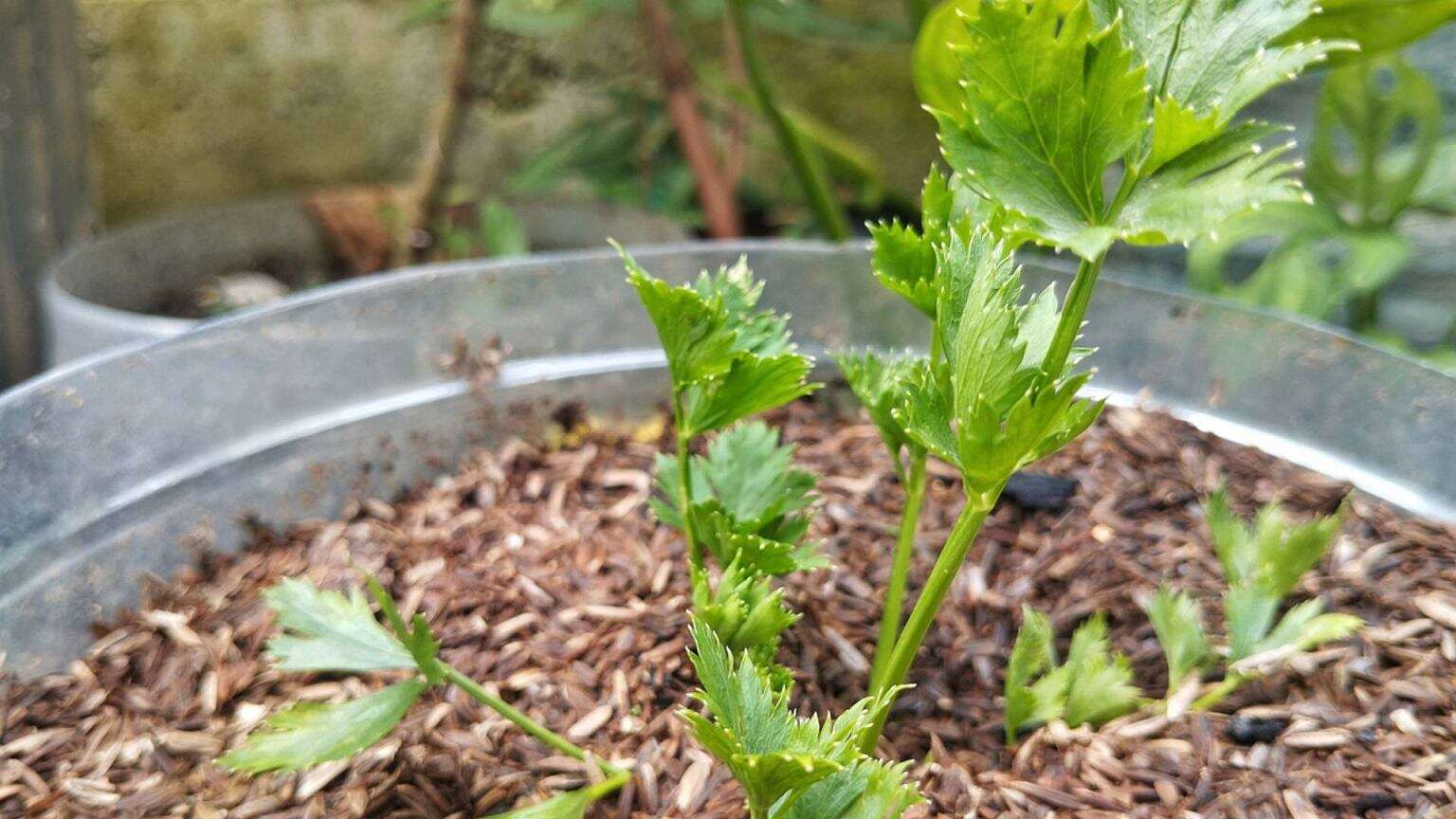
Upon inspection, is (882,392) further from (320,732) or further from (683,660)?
(320,732)

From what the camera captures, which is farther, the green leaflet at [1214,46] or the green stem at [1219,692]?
the green stem at [1219,692]

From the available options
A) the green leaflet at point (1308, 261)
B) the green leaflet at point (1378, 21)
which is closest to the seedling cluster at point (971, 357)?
the green leaflet at point (1378, 21)

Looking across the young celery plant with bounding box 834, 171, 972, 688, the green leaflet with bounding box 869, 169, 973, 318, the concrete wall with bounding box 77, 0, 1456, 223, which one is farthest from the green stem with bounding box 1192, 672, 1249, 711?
the concrete wall with bounding box 77, 0, 1456, 223

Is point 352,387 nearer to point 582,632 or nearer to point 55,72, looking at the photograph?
point 582,632

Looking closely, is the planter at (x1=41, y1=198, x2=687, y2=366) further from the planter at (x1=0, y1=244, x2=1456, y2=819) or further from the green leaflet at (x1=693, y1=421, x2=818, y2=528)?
the green leaflet at (x1=693, y1=421, x2=818, y2=528)

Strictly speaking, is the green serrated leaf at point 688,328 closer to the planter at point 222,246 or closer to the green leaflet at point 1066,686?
the green leaflet at point 1066,686
